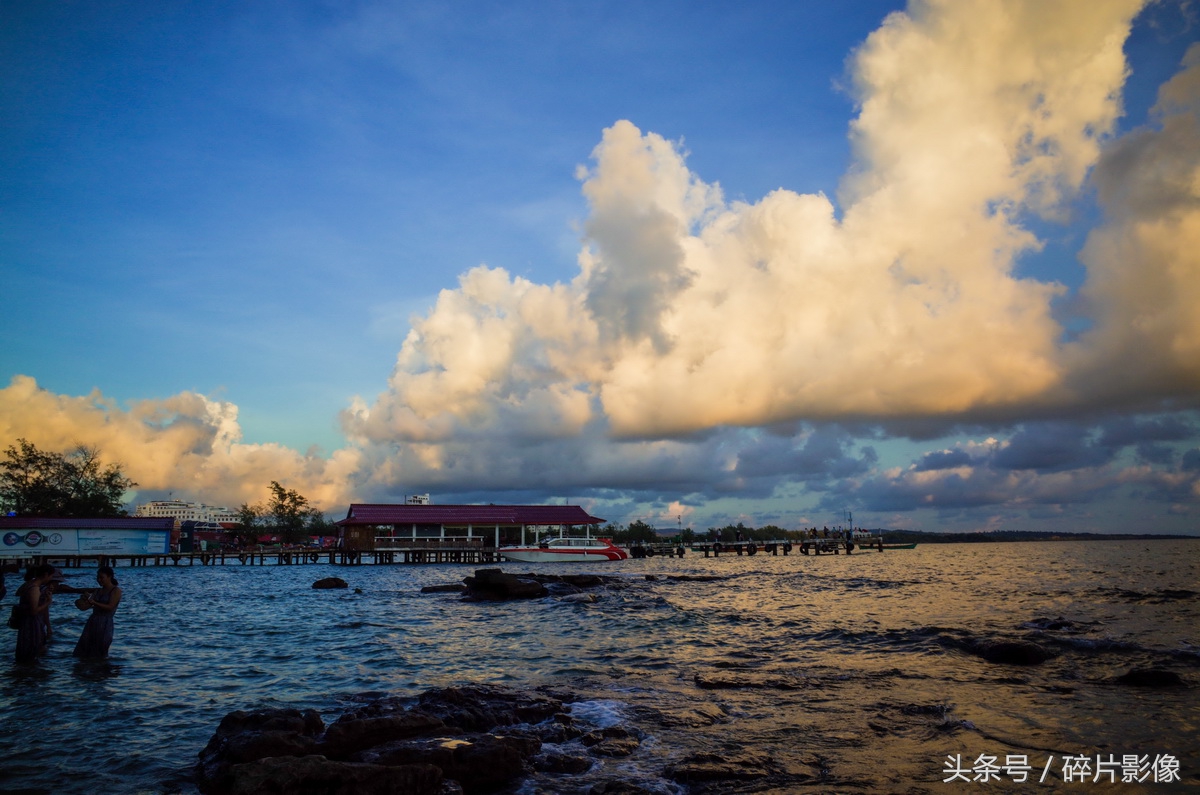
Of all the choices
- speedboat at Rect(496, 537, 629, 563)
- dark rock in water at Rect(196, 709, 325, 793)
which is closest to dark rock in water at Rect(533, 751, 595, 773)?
dark rock in water at Rect(196, 709, 325, 793)

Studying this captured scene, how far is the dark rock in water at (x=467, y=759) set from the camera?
817cm

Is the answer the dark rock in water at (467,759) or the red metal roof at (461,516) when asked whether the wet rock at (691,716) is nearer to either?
the dark rock in water at (467,759)

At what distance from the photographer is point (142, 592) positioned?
131ft

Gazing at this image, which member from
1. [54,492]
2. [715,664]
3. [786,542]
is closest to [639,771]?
[715,664]

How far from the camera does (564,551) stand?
250ft

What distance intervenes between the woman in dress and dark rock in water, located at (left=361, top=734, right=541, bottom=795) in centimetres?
1125

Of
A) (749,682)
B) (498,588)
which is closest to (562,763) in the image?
(749,682)

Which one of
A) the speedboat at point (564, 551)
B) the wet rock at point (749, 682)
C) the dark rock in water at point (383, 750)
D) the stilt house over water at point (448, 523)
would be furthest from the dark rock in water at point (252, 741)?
the stilt house over water at point (448, 523)

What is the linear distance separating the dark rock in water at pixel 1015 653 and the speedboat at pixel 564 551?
202 feet

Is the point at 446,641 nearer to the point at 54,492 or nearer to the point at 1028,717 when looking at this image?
the point at 1028,717

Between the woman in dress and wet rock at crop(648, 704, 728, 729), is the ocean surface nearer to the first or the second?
wet rock at crop(648, 704, 728, 729)

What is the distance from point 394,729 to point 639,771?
11.1 feet

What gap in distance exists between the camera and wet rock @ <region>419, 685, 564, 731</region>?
10430 mm

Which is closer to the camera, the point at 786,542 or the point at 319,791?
the point at 319,791
